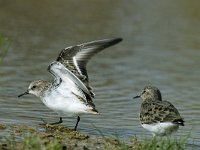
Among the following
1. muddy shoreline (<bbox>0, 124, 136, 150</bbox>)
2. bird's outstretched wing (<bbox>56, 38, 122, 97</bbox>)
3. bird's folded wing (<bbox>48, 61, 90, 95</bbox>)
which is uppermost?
bird's outstretched wing (<bbox>56, 38, 122, 97</bbox>)

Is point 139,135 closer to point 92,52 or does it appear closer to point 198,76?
point 92,52

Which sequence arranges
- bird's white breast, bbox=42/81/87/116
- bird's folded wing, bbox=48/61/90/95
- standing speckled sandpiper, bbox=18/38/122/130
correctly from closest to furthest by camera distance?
bird's folded wing, bbox=48/61/90/95 < standing speckled sandpiper, bbox=18/38/122/130 < bird's white breast, bbox=42/81/87/116

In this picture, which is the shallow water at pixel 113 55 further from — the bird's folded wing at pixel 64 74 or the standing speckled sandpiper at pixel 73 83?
the bird's folded wing at pixel 64 74

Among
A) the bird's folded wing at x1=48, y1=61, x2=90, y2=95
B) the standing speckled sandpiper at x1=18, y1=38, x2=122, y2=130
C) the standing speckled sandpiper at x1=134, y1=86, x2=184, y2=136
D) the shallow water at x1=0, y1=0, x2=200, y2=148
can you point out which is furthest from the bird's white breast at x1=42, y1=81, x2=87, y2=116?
the standing speckled sandpiper at x1=134, y1=86, x2=184, y2=136

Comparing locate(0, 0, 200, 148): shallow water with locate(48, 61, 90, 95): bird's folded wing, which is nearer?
locate(48, 61, 90, 95): bird's folded wing

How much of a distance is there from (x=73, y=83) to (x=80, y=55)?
0.52 m

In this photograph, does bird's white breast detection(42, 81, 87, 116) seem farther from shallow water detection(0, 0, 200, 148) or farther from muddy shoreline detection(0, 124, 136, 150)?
shallow water detection(0, 0, 200, 148)

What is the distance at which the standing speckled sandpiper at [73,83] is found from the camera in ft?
35.6

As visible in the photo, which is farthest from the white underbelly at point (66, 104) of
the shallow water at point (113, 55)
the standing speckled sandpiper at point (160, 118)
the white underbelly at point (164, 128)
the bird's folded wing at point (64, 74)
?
the white underbelly at point (164, 128)

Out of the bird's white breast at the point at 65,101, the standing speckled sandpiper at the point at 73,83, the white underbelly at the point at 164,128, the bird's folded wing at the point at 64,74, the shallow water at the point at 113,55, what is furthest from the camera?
the shallow water at the point at 113,55

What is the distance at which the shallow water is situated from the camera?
12.4 m

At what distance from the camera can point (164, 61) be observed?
18.0 meters

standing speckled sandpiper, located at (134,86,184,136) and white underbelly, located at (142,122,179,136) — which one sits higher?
standing speckled sandpiper, located at (134,86,184,136)

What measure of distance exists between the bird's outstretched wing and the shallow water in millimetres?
902
